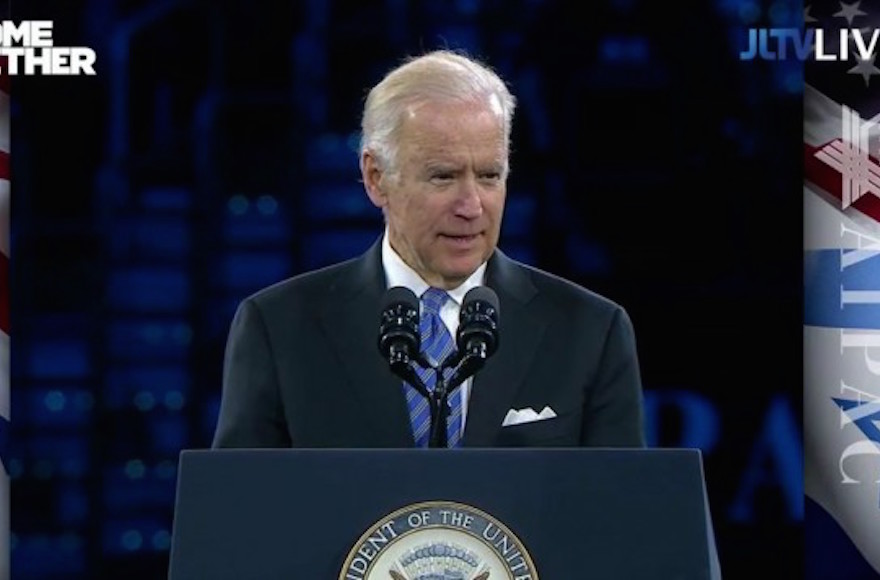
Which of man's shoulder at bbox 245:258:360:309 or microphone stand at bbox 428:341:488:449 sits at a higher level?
man's shoulder at bbox 245:258:360:309

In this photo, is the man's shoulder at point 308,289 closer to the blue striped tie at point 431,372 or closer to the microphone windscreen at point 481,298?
the blue striped tie at point 431,372

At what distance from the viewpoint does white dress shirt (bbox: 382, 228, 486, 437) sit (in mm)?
2914

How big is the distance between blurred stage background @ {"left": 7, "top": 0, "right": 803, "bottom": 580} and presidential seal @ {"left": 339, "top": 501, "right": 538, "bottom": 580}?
2.17 meters

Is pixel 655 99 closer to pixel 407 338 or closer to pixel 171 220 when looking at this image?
pixel 171 220

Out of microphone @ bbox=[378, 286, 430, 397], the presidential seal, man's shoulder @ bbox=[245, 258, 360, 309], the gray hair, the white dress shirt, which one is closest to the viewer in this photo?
the presidential seal

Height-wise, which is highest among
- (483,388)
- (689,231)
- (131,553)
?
(689,231)

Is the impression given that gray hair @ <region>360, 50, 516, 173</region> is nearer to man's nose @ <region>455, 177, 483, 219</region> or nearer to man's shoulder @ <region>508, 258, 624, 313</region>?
man's nose @ <region>455, 177, 483, 219</region>

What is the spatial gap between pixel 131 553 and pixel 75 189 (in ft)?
3.12

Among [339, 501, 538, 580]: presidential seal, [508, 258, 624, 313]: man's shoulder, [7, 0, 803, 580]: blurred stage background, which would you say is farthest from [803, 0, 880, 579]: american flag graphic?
[339, 501, 538, 580]: presidential seal

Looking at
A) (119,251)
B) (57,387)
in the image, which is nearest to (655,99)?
(119,251)

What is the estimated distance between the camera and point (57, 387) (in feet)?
13.7

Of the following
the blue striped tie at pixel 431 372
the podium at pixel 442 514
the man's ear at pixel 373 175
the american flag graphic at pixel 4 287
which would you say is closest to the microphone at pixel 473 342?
the podium at pixel 442 514

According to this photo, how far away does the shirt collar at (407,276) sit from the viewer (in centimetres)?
298

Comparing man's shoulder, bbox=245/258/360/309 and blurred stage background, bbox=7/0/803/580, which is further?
blurred stage background, bbox=7/0/803/580
